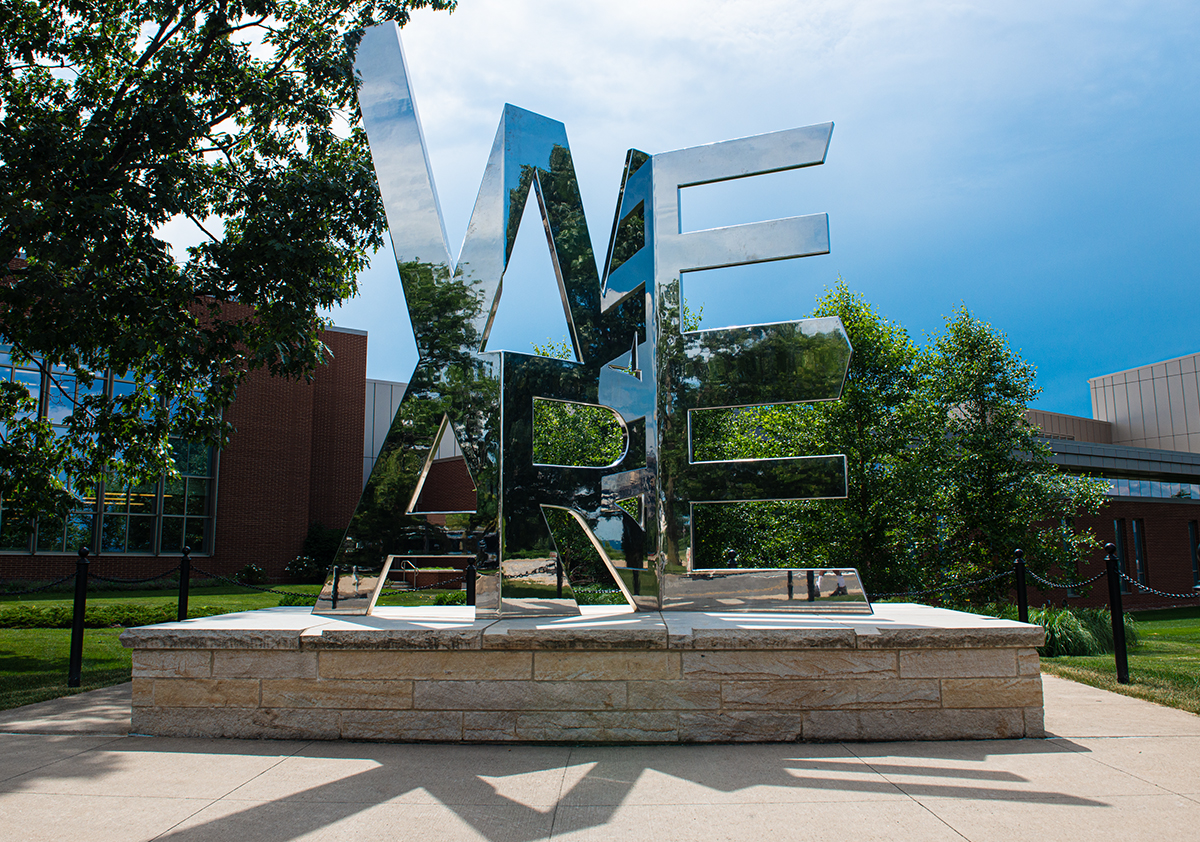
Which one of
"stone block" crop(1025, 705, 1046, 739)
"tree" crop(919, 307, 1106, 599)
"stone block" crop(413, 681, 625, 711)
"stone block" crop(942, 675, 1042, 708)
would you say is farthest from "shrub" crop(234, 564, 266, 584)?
"stone block" crop(1025, 705, 1046, 739)

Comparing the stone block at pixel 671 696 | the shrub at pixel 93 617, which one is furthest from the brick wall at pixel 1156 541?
the shrub at pixel 93 617

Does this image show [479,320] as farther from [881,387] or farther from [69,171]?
[881,387]

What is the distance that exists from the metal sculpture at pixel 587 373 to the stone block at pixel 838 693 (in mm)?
1264

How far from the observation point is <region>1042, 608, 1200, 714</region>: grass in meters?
6.54

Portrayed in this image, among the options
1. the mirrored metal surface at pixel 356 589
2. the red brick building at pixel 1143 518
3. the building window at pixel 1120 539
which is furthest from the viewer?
the building window at pixel 1120 539

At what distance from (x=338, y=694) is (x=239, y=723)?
2.37ft

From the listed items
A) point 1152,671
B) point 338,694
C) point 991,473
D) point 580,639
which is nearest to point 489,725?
point 580,639

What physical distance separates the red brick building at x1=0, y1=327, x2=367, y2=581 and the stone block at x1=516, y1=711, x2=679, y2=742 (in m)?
22.6

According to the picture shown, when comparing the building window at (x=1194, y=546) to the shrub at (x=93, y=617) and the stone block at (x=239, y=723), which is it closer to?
the shrub at (x=93, y=617)

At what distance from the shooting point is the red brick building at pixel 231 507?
2444 cm

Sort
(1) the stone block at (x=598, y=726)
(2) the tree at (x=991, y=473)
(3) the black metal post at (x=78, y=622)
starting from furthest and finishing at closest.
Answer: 1. (2) the tree at (x=991, y=473)
2. (3) the black metal post at (x=78, y=622)
3. (1) the stone block at (x=598, y=726)

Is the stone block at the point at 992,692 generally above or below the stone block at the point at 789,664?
below

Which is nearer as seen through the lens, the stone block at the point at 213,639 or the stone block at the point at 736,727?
the stone block at the point at 736,727

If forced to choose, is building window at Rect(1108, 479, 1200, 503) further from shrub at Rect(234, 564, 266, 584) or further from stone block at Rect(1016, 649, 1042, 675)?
shrub at Rect(234, 564, 266, 584)
